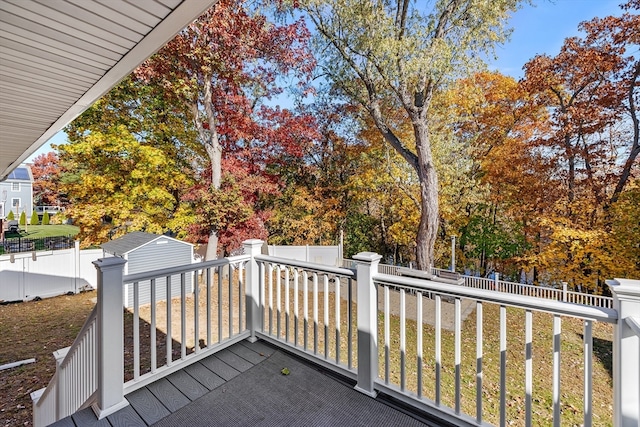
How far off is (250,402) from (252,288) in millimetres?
1191

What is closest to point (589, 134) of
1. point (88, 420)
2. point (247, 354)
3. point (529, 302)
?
point (529, 302)

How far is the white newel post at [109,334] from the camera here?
6.27 feet

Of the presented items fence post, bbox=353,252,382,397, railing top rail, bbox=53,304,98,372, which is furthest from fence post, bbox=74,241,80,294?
fence post, bbox=353,252,382,397

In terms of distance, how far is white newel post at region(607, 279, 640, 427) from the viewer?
1.30 meters

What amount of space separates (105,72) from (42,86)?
2.29 feet

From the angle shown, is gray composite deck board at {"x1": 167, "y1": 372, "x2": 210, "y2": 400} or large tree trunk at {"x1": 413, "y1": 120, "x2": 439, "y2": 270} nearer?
gray composite deck board at {"x1": 167, "y1": 372, "x2": 210, "y2": 400}

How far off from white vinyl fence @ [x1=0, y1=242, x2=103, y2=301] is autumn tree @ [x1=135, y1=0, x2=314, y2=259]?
4.01 meters

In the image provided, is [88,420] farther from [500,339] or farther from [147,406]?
[500,339]

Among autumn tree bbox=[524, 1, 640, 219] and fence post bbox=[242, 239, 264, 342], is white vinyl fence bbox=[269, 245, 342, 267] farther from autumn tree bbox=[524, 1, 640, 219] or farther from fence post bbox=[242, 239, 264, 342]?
autumn tree bbox=[524, 1, 640, 219]

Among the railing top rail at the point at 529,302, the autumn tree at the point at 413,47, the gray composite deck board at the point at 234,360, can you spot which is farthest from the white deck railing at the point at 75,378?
the autumn tree at the point at 413,47

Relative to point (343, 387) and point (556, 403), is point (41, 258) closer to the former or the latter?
point (343, 387)

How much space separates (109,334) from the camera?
1942 millimetres

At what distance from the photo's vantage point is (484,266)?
12.4 metres

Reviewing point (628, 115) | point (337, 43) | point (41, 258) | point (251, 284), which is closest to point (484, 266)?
point (628, 115)
